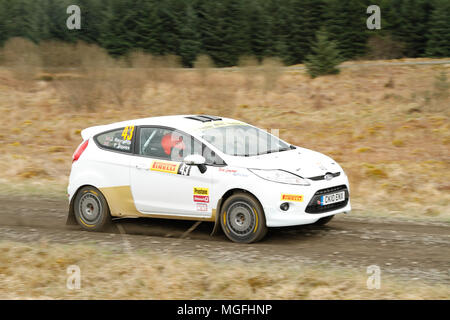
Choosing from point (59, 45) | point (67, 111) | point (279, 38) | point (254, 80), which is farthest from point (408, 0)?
point (67, 111)

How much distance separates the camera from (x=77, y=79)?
2616 centimetres

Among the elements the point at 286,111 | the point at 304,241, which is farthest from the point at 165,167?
the point at 286,111

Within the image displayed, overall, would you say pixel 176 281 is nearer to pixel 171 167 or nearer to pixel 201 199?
pixel 201 199

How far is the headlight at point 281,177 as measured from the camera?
26.1ft

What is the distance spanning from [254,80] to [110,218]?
20084 mm

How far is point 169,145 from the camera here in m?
8.74

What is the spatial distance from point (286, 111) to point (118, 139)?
14.6 metres

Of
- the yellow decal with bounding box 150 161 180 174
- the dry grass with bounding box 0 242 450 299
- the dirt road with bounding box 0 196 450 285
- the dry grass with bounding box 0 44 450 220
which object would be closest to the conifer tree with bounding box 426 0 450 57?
the dry grass with bounding box 0 44 450 220

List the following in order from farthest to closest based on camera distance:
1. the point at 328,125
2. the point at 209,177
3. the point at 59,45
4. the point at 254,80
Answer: the point at 59,45
the point at 254,80
the point at 328,125
the point at 209,177

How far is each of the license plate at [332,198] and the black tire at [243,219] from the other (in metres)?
0.81

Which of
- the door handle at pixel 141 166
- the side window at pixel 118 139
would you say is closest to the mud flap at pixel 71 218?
the side window at pixel 118 139

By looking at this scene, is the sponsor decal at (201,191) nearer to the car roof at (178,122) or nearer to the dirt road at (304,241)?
the dirt road at (304,241)
